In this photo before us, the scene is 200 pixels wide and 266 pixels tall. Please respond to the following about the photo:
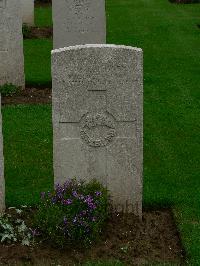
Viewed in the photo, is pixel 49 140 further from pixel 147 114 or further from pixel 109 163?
pixel 109 163

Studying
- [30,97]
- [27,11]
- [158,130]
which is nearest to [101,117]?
[158,130]

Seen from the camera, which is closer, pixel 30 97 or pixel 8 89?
pixel 30 97

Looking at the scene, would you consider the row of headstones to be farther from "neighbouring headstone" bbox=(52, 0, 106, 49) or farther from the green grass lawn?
"neighbouring headstone" bbox=(52, 0, 106, 49)

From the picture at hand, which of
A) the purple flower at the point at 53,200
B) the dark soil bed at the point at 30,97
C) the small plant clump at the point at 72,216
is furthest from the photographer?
the dark soil bed at the point at 30,97

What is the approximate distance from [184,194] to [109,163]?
3.61ft

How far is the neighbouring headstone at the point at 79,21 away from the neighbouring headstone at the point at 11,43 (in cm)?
110

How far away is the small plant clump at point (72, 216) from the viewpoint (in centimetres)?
563

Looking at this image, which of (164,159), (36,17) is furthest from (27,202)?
(36,17)

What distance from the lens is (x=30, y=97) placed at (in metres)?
10.7

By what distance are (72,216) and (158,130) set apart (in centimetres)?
355

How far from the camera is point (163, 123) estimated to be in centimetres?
923

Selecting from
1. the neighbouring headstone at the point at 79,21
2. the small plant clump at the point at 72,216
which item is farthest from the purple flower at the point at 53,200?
the neighbouring headstone at the point at 79,21

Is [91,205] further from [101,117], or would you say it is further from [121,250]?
[101,117]

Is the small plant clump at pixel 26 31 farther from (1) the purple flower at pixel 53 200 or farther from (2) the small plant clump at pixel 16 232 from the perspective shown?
(1) the purple flower at pixel 53 200
